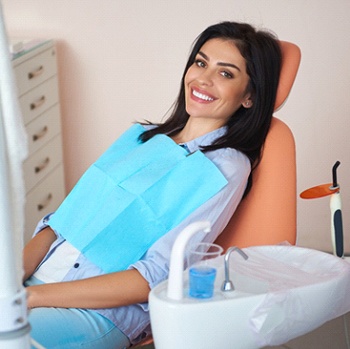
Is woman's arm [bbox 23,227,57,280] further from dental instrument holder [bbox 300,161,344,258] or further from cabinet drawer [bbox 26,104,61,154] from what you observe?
cabinet drawer [bbox 26,104,61,154]

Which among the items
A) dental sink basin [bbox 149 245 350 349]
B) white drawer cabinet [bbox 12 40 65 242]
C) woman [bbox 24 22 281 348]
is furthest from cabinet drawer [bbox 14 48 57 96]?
dental sink basin [bbox 149 245 350 349]

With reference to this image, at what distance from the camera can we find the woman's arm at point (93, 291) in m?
1.75

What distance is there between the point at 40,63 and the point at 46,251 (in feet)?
4.64

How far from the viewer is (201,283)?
146 centimetres

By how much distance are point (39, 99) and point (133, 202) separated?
5.02 ft

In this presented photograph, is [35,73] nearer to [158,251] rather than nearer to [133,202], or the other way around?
[133,202]

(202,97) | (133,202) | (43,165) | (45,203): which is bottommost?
(45,203)

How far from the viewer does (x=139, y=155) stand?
2023mm

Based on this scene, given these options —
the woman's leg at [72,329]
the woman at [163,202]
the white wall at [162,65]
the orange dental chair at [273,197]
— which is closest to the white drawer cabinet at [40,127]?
the white wall at [162,65]

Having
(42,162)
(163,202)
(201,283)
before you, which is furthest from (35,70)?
→ (201,283)

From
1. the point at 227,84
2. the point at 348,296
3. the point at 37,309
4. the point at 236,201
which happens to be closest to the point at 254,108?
the point at 227,84

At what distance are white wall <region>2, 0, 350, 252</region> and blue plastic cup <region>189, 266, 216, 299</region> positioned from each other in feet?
6.53

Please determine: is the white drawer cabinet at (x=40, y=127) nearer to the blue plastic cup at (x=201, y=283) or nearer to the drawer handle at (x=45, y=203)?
the drawer handle at (x=45, y=203)

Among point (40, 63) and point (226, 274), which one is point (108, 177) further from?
point (40, 63)
